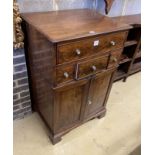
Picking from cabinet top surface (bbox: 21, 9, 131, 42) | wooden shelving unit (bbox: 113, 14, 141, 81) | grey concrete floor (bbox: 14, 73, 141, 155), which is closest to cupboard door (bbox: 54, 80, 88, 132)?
grey concrete floor (bbox: 14, 73, 141, 155)

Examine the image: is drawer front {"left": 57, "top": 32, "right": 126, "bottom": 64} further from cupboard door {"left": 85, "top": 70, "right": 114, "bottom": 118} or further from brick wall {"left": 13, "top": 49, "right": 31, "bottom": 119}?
brick wall {"left": 13, "top": 49, "right": 31, "bottom": 119}

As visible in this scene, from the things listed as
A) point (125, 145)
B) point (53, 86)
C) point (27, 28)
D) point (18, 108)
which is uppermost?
point (27, 28)

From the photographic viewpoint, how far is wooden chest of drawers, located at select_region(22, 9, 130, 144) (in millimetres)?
1022

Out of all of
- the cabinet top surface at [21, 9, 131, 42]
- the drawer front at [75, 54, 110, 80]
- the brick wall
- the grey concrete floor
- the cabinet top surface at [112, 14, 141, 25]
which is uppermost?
the cabinet top surface at [21, 9, 131, 42]

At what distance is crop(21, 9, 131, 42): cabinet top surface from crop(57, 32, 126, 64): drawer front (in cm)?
4

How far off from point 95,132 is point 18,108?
755mm

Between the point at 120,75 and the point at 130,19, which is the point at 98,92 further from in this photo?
the point at 130,19

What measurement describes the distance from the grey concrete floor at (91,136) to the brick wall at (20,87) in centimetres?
10

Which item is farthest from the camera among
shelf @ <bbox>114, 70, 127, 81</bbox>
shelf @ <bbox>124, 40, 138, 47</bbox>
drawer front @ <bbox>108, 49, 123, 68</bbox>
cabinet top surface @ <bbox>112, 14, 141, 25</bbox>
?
shelf @ <bbox>114, 70, 127, 81</bbox>

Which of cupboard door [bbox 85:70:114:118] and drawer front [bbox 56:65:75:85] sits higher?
drawer front [bbox 56:65:75:85]

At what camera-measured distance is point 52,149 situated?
4.67ft

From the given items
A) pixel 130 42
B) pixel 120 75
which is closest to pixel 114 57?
pixel 130 42
